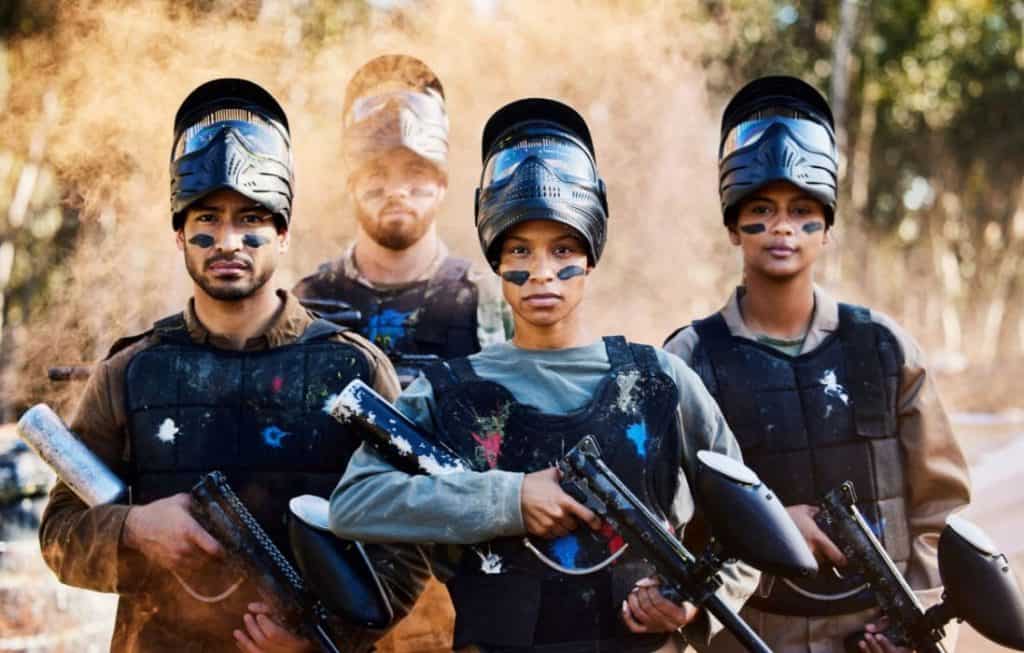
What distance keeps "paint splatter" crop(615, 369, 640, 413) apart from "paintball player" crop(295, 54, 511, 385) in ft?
6.36

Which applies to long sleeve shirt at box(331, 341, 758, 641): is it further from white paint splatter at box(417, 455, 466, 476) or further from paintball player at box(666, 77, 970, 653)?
paintball player at box(666, 77, 970, 653)

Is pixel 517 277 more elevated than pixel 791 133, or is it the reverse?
pixel 791 133

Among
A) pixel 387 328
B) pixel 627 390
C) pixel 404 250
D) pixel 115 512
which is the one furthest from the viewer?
pixel 404 250

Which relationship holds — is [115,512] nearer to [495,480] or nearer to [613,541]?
[495,480]

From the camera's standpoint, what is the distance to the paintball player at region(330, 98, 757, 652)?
3.31 metres

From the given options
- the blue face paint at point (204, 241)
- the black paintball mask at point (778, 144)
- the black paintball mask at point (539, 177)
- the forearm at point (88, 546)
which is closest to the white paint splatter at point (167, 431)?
the forearm at point (88, 546)

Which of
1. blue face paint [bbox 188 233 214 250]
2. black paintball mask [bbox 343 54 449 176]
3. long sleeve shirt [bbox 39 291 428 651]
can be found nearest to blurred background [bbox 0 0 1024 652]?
black paintball mask [bbox 343 54 449 176]

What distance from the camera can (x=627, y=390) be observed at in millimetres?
3539

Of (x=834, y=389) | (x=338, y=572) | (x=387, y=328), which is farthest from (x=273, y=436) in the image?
(x=834, y=389)

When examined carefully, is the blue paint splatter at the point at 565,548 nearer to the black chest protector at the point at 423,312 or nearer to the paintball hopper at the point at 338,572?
the paintball hopper at the point at 338,572

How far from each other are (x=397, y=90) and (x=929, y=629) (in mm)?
3417

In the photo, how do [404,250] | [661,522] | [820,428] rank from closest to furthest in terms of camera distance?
[661,522], [820,428], [404,250]

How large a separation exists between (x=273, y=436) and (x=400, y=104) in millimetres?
2159

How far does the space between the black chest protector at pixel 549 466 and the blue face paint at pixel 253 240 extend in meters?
0.93
